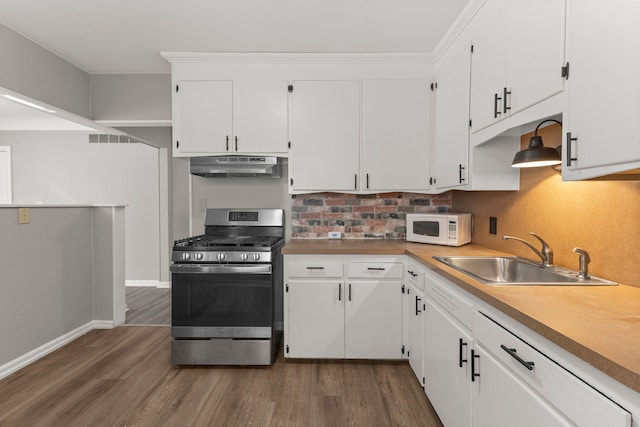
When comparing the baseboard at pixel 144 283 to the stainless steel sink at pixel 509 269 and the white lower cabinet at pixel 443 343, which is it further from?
the stainless steel sink at pixel 509 269

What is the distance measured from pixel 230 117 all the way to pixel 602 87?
7.94 feet

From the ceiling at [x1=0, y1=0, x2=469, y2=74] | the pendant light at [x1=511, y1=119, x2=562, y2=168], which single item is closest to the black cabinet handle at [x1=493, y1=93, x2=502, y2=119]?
the pendant light at [x1=511, y1=119, x2=562, y2=168]

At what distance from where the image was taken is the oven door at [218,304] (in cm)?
256

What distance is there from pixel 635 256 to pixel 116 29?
10.5 ft

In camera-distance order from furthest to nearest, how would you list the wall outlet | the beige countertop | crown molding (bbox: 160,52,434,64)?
crown molding (bbox: 160,52,434,64) → the wall outlet → the beige countertop

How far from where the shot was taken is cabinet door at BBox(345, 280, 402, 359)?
256cm

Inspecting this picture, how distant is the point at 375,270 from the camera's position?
2.55 meters

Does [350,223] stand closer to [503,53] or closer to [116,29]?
[503,53]

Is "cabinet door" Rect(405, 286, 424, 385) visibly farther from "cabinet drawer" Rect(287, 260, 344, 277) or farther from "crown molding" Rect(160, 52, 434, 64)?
"crown molding" Rect(160, 52, 434, 64)

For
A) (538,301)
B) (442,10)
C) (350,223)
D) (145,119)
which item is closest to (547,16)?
(442,10)

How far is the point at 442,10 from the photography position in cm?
222

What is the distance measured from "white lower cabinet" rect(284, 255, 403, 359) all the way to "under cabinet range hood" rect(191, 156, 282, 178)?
78 cm

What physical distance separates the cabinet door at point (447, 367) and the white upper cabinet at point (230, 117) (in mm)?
1738

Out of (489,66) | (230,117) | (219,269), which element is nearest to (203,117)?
(230,117)
